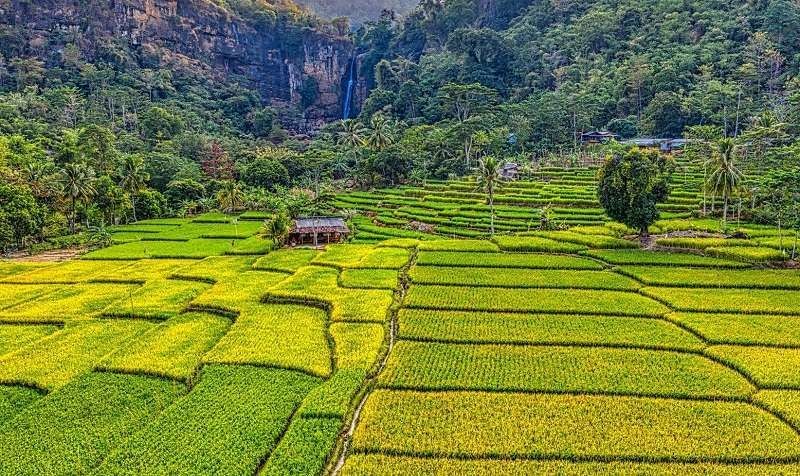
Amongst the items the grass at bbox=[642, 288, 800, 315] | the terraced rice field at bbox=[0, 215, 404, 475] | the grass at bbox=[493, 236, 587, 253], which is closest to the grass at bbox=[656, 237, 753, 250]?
the grass at bbox=[493, 236, 587, 253]

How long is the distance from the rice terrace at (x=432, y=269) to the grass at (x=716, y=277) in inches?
8.8

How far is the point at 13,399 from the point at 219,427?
868cm

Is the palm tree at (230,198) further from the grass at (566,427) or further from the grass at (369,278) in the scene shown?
the grass at (566,427)

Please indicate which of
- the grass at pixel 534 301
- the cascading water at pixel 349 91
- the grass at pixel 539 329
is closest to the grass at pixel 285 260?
the grass at pixel 534 301

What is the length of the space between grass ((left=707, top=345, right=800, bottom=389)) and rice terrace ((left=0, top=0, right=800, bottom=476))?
12cm

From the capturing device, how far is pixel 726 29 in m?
85.9

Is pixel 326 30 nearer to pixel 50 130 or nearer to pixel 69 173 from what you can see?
pixel 50 130

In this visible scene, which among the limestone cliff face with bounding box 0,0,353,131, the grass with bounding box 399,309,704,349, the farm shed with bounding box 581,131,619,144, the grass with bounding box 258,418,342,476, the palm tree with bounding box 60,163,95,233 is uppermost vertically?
the limestone cliff face with bounding box 0,0,353,131

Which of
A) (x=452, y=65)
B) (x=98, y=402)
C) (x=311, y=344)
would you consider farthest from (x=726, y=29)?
(x=98, y=402)

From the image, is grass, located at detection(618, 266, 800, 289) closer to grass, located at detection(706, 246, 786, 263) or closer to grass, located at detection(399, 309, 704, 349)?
grass, located at detection(706, 246, 786, 263)

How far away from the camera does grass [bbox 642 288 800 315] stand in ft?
92.2

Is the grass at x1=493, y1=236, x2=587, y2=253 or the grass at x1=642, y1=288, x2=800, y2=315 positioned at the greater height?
the grass at x1=493, y1=236, x2=587, y2=253

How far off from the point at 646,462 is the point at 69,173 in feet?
186

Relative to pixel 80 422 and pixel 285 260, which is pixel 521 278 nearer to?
pixel 285 260
